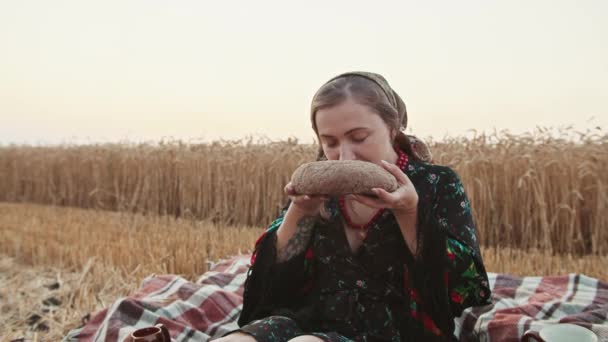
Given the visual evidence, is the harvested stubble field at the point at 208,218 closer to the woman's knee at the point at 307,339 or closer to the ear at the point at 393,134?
the woman's knee at the point at 307,339

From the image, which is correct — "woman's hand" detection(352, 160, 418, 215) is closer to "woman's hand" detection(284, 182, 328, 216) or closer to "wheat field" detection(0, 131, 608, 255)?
"woman's hand" detection(284, 182, 328, 216)

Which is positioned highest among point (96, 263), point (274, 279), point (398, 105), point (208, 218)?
point (398, 105)

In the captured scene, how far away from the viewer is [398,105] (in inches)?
90.1

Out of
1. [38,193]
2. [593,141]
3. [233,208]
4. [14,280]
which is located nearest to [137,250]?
[14,280]

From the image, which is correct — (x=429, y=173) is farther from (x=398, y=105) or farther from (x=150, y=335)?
(x=150, y=335)

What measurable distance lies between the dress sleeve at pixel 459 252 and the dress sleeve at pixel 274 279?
57cm

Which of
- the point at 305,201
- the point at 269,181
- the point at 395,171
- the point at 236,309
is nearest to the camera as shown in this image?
the point at 395,171

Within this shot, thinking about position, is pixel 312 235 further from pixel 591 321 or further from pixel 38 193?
pixel 38 193

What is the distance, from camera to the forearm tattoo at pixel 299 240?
2.22m

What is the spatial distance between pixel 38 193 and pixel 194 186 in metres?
5.52

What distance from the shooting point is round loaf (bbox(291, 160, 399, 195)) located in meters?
1.78

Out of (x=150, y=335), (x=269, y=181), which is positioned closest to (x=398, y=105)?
(x=150, y=335)

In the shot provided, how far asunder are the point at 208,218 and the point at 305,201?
Result: 6451mm

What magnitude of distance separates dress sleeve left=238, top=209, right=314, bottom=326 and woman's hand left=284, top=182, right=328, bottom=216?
0.63 ft
